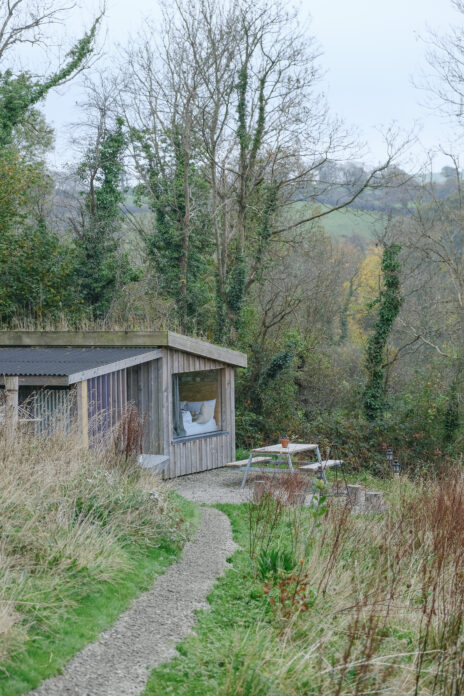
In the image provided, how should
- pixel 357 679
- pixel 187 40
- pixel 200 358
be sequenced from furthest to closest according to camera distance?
pixel 187 40, pixel 200 358, pixel 357 679

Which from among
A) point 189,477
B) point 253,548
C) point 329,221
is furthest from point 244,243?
point 329,221

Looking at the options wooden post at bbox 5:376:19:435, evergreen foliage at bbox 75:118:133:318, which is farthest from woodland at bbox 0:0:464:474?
wooden post at bbox 5:376:19:435

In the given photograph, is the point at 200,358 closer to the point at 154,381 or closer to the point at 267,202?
the point at 154,381

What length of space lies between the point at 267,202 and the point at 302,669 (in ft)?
61.5

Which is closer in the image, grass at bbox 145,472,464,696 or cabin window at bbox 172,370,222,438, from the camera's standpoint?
grass at bbox 145,472,464,696

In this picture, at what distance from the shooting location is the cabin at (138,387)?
1116cm

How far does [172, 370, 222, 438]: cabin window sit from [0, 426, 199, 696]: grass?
16.4 feet

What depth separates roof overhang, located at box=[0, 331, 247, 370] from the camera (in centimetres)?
1339

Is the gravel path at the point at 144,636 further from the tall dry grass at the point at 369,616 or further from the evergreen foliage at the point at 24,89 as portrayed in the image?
the evergreen foliage at the point at 24,89

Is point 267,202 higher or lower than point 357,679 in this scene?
higher

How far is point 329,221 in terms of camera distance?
62812mm

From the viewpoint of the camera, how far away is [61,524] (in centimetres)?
639

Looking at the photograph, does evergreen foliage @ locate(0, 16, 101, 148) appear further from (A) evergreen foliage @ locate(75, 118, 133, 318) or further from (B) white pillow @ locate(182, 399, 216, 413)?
(B) white pillow @ locate(182, 399, 216, 413)

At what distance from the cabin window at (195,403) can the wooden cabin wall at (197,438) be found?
0.15m
